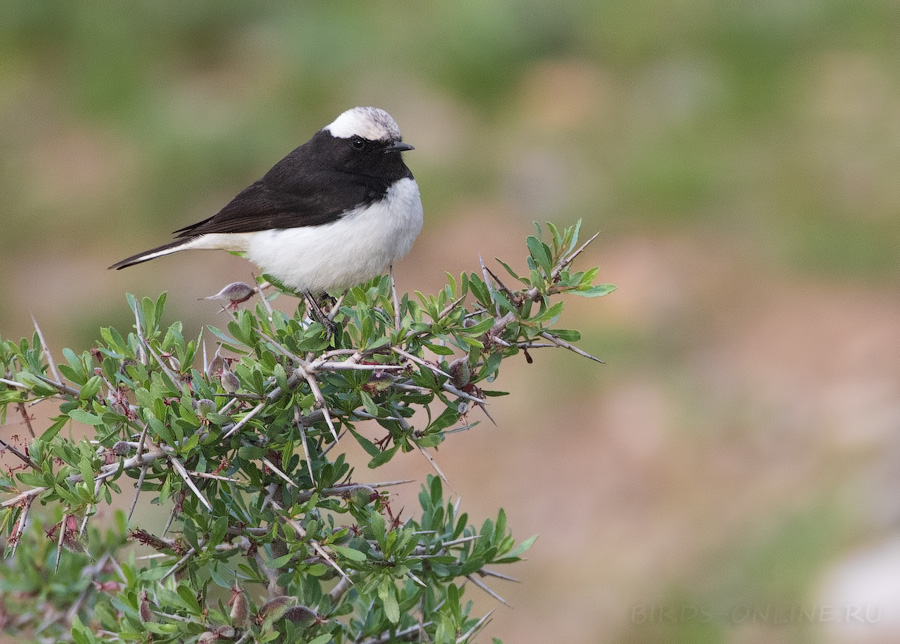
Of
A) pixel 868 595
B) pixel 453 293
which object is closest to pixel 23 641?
A: pixel 453 293

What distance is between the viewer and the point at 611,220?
32.1 ft

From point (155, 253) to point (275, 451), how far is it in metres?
2.05

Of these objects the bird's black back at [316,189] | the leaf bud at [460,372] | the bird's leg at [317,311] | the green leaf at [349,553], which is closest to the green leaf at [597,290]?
the leaf bud at [460,372]

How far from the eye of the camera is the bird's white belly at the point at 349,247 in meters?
4.43

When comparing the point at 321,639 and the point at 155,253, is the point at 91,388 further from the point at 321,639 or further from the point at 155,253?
the point at 155,253

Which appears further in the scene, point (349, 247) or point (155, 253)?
point (155, 253)

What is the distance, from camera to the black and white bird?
4.46 meters

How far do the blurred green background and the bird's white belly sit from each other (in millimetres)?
2975

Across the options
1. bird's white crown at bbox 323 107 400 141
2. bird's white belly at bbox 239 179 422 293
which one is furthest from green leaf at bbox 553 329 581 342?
bird's white crown at bbox 323 107 400 141

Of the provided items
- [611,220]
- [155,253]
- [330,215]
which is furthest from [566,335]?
[611,220]

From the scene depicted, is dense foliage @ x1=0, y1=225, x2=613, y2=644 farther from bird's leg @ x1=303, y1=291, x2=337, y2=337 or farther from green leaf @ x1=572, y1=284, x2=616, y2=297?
bird's leg @ x1=303, y1=291, x2=337, y2=337

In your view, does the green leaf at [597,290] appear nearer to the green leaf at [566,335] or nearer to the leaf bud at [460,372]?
the green leaf at [566,335]

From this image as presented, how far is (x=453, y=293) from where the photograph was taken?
2975 millimetres

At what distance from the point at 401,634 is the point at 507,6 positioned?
9143 mm
